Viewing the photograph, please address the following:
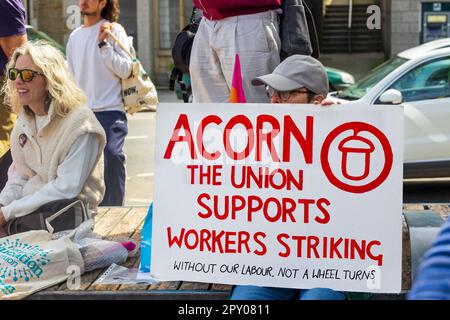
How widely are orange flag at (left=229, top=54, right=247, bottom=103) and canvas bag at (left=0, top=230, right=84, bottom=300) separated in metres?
0.99

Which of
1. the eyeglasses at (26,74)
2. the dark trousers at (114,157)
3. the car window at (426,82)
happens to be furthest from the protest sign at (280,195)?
the car window at (426,82)

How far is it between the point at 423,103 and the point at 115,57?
3650 millimetres

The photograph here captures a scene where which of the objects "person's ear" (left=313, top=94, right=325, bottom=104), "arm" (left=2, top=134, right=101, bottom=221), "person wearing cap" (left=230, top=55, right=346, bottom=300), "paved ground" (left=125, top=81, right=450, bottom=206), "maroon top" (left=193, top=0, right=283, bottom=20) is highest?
"maroon top" (left=193, top=0, right=283, bottom=20)

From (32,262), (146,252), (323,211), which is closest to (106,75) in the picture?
(146,252)

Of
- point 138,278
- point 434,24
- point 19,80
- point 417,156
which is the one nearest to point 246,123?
point 138,278

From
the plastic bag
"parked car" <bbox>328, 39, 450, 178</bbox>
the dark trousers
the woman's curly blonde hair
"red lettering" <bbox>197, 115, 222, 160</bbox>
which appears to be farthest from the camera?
"parked car" <bbox>328, 39, 450, 178</bbox>

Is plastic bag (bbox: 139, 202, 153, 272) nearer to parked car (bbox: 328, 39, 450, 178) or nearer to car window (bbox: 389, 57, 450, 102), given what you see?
parked car (bbox: 328, 39, 450, 178)

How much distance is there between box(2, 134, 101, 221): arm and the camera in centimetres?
447

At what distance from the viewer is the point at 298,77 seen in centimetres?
393

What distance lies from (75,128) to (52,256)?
0.74 m

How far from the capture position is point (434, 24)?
82.2 ft

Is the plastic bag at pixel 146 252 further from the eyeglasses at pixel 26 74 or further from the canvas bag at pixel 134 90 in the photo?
the canvas bag at pixel 134 90

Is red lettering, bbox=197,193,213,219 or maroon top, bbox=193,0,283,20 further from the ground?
maroon top, bbox=193,0,283,20

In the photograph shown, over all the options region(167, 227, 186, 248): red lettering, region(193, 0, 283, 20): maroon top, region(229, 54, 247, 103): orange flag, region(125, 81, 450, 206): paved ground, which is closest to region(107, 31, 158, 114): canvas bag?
region(193, 0, 283, 20): maroon top
